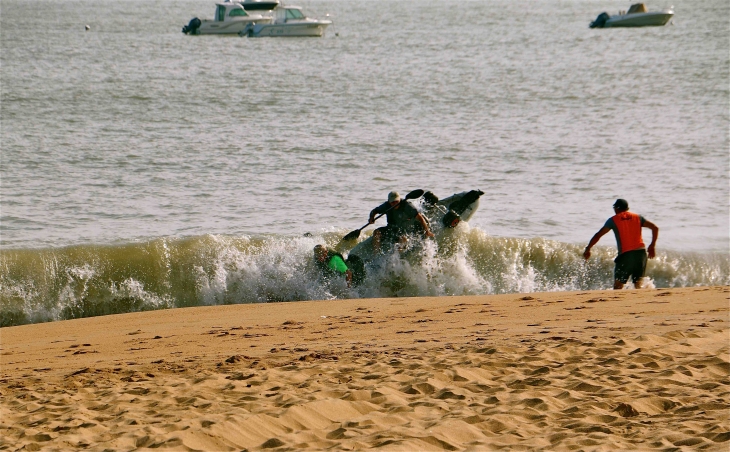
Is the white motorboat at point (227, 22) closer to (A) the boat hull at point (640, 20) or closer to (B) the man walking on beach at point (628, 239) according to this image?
(A) the boat hull at point (640, 20)

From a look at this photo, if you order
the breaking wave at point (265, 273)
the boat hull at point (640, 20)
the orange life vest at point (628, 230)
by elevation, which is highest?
the boat hull at point (640, 20)

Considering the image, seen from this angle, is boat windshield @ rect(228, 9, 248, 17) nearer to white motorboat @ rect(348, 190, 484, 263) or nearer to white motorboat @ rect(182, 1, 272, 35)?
white motorboat @ rect(182, 1, 272, 35)

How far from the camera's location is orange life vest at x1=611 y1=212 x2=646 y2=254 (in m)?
11.8

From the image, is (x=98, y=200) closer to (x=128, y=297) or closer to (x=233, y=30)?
(x=128, y=297)

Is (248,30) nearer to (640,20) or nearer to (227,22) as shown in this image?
(227,22)

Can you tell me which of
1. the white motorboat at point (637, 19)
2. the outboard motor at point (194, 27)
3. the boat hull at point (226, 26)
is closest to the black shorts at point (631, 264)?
the boat hull at point (226, 26)

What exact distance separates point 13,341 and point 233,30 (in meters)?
52.4

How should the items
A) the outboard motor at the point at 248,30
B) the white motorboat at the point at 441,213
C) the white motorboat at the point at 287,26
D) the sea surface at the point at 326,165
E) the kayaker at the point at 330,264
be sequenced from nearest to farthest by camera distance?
the kayaker at the point at 330,264, the white motorboat at the point at 441,213, the sea surface at the point at 326,165, the white motorboat at the point at 287,26, the outboard motor at the point at 248,30

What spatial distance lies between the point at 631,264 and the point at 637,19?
59.1 meters

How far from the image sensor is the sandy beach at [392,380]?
6.01 m

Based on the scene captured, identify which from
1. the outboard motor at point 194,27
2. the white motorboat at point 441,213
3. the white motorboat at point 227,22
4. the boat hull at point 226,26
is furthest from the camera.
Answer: the outboard motor at point 194,27

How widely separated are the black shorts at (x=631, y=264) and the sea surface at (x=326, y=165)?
1898 mm

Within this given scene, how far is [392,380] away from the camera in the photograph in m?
7.21

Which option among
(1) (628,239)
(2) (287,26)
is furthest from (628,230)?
(2) (287,26)
